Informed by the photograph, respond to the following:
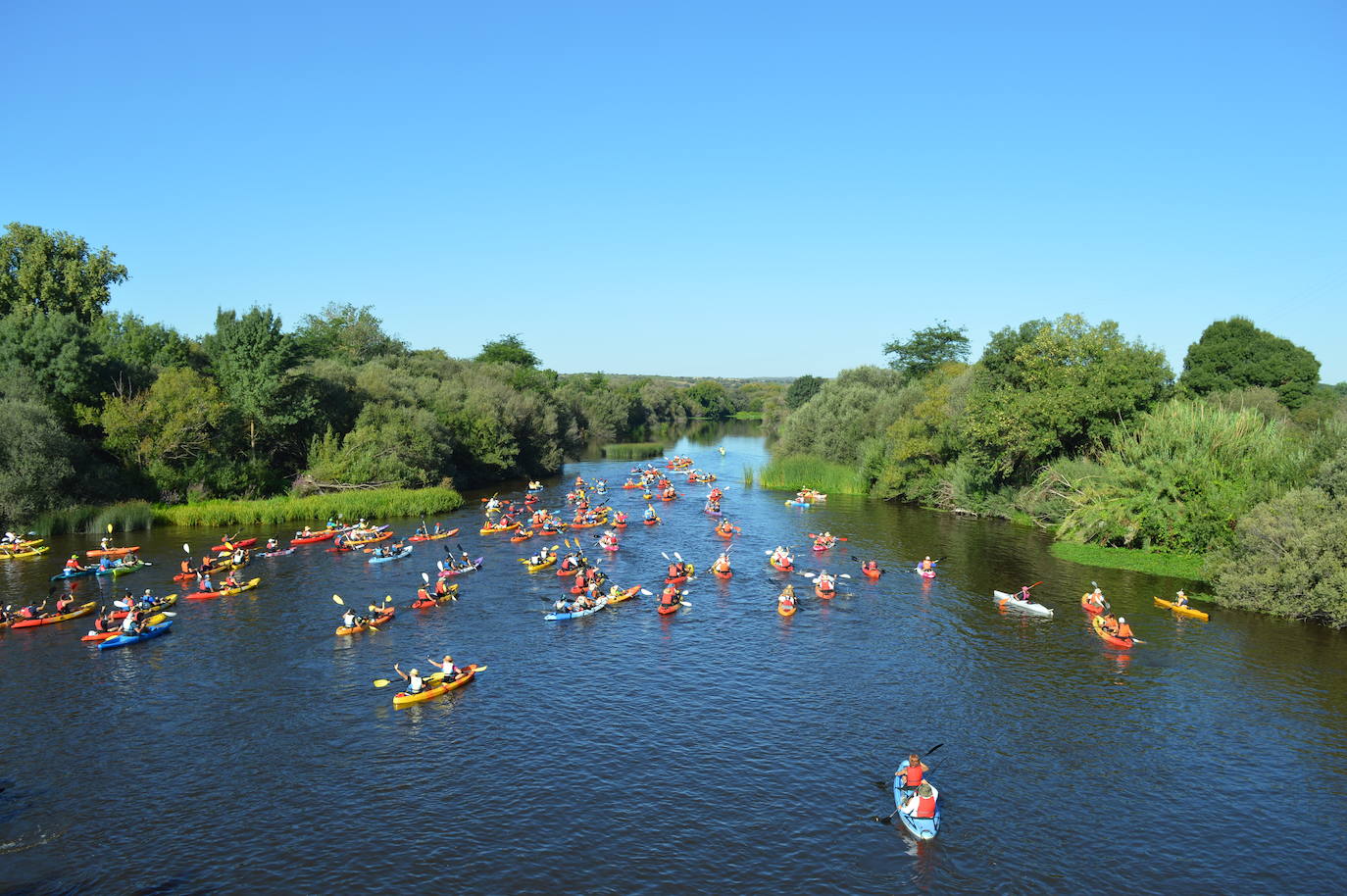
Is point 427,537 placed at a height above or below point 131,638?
above

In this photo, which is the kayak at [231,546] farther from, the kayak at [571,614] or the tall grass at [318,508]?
the kayak at [571,614]

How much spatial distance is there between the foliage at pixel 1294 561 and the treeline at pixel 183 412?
60.5 meters

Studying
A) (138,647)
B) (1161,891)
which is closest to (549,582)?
(138,647)

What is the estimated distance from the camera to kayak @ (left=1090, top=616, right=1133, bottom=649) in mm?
36625

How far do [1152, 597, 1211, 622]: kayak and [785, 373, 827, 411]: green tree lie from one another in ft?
465

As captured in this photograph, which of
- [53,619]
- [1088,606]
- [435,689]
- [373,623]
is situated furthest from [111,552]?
[1088,606]

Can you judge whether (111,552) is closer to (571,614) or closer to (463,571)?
(463,571)

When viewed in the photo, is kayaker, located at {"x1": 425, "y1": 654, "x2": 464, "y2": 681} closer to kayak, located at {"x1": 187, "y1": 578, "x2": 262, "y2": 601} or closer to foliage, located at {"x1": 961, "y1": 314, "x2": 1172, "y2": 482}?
kayak, located at {"x1": 187, "y1": 578, "x2": 262, "y2": 601}

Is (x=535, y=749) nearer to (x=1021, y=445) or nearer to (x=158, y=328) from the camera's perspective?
(x=1021, y=445)

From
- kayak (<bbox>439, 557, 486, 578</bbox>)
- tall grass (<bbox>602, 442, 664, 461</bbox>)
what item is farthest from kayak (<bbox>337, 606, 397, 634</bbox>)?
tall grass (<bbox>602, 442, 664, 461</bbox>)

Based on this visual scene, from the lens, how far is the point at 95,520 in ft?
190

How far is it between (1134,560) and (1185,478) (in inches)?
230

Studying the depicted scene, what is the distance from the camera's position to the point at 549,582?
47438 millimetres

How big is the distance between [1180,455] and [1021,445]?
14.0 metres
